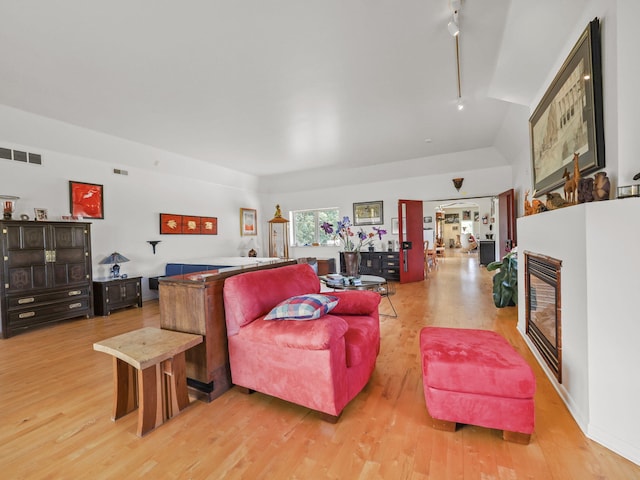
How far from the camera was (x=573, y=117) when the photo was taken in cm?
219

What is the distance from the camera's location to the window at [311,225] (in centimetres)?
845

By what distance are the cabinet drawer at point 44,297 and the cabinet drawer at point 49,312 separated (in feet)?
0.15

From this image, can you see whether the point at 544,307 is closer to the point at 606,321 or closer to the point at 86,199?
the point at 606,321

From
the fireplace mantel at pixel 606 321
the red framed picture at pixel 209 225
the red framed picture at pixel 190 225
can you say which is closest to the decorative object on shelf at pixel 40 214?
the red framed picture at pixel 190 225

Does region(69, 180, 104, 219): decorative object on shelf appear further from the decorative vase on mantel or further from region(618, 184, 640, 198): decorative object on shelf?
region(618, 184, 640, 198): decorative object on shelf

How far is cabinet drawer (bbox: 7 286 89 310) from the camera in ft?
12.2

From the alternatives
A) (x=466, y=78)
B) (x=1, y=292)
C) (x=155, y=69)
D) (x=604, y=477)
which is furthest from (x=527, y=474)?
(x=1, y=292)

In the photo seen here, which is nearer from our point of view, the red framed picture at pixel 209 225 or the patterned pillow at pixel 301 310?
the patterned pillow at pixel 301 310

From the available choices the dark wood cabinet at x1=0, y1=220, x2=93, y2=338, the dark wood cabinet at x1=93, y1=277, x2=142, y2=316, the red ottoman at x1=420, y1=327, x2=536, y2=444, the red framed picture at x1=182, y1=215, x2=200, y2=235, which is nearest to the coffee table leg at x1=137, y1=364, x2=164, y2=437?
the red ottoman at x1=420, y1=327, x2=536, y2=444

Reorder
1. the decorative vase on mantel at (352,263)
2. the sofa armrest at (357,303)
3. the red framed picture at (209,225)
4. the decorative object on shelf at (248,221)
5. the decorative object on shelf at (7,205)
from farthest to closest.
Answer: the decorative object on shelf at (248,221), the red framed picture at (209,225), the decorative vase on mantel at (352,263), the decorative object on shelf at (7,205), the sofa armrest at (357,303)

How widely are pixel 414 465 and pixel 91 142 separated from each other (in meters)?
5.77

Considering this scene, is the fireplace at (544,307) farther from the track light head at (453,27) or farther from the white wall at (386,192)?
the white wall at (386,192)

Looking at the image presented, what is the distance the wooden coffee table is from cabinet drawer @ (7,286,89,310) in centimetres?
307

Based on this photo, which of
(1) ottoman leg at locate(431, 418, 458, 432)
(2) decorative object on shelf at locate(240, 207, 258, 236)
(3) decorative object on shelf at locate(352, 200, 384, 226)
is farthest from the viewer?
(2) decorative object on shelf at locate(240, 207, 258, 236)
